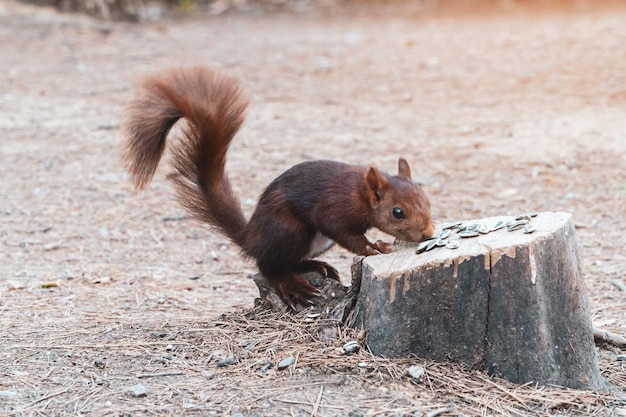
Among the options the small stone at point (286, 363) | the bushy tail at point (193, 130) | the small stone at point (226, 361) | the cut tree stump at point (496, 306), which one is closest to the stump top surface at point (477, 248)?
the cut tree stump at point (496, 306)

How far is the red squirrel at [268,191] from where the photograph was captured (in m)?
2.75

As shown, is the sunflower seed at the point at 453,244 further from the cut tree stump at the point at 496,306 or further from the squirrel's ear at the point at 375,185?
the squirrel's ear at the point at 375,185

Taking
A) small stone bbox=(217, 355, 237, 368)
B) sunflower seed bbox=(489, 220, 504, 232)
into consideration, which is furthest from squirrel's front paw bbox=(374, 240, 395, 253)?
small stone bbox=(217, 355, 237, 368)

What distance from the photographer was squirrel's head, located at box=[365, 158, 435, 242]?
2.71 meters

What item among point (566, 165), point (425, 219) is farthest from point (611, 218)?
point (425, 219)

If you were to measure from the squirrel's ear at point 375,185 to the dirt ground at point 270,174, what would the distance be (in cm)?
46

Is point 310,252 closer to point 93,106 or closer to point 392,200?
point 392,200

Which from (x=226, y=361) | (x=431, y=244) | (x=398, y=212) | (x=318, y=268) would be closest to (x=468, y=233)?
(x=431, y=244)

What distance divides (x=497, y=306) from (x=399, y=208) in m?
0.46

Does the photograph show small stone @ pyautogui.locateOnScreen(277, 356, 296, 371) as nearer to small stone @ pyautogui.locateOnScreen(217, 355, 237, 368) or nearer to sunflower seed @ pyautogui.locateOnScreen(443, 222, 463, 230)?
small stone @ pyautogui.locateOnScreen(217, 355, 237, 368)

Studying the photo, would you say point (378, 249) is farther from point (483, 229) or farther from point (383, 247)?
point (483, 229)

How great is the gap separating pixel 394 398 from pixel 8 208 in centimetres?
303

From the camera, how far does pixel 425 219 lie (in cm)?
271

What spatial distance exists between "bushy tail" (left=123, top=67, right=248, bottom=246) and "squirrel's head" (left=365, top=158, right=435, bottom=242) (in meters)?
0.57
